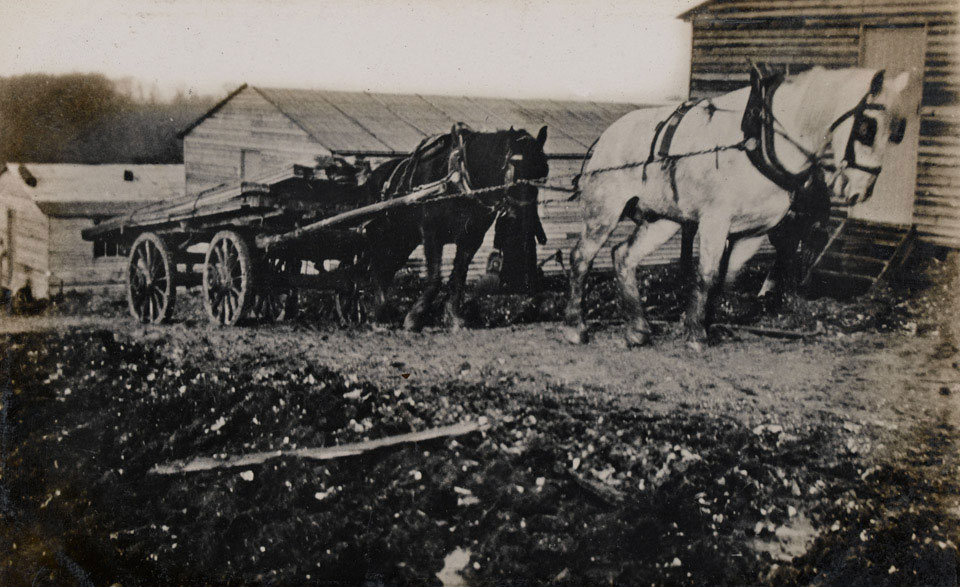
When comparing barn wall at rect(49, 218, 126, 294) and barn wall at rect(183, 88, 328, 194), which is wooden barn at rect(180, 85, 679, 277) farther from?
barn wall at rect(49, 218, 126, 294)

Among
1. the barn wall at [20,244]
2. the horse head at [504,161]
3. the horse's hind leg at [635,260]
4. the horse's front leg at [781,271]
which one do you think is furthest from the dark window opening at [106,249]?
the horse's front leg at [781,271]

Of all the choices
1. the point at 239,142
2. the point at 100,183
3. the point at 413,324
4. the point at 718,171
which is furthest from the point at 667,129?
the point at 100,183

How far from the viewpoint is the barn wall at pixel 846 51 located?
3139 mm

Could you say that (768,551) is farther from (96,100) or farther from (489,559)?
(96,100)

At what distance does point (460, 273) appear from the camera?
3631mm

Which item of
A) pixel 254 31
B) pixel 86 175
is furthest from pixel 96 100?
pixel 254 31

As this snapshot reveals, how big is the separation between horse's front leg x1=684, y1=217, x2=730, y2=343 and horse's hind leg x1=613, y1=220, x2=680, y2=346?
0.72 feet

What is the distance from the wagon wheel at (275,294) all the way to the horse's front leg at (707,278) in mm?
2341

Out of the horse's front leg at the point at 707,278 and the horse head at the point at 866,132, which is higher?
the horse head at the point at 866,132

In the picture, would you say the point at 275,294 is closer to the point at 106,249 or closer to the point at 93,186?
the point at 106,249

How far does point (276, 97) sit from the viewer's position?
3371 mm

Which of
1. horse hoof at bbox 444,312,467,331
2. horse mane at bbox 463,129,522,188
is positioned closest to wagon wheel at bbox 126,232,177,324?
horse hoof at bbox 444,312,467,331

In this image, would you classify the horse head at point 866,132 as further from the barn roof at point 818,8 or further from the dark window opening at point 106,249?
the dark window opening at point 106,249

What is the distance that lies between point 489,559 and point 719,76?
2.70 m
